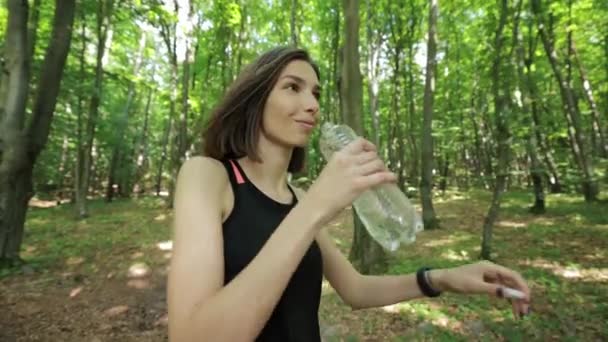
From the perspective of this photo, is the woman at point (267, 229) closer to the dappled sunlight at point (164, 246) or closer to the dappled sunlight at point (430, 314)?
the dappled sunlight at point (430, 314)

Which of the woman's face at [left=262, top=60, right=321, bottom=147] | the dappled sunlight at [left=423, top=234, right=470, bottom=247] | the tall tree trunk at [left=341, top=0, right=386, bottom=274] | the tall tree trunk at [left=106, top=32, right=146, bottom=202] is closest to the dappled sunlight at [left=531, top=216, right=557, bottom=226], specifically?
the dappled sunlight at [left=423, top=234, right=470, bottom=247]

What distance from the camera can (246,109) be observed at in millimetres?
1501

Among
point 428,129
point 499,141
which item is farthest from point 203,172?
point 428,129

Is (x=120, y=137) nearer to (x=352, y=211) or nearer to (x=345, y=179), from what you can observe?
(x=352, y=211)

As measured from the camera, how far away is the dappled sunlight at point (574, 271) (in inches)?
277

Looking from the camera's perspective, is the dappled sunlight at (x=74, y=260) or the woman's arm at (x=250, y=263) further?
the dappled sunlight at (x=74, y=260)

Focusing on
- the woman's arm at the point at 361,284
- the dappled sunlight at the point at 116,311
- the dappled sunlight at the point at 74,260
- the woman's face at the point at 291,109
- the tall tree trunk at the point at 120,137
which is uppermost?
the tall tree trunk at the point at 120,137

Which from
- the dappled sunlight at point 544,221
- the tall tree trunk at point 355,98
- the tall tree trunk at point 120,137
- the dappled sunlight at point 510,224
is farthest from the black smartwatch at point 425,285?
the tall tree trunk at point 120,137

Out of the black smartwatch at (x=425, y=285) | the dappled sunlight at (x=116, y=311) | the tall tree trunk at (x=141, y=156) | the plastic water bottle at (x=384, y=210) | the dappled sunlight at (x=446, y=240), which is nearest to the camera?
the plastic water bottle at (x=384, y=210)

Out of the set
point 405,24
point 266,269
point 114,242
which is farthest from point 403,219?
point 405,24

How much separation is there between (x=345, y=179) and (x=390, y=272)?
6975 millimetres

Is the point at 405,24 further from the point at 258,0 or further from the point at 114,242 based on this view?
the point at 114,242

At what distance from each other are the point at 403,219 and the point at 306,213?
737 mm

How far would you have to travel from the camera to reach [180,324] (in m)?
0.96
